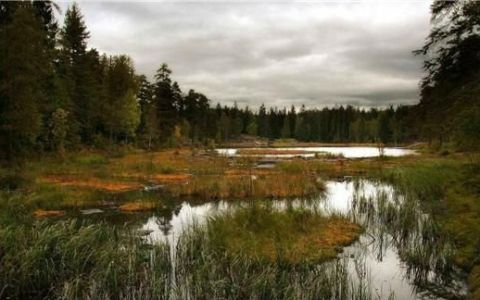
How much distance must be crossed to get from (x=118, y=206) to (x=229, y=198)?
6454 mm

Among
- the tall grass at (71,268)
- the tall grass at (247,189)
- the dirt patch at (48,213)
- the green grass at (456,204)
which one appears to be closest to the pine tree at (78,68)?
the tall grass at (247,189)

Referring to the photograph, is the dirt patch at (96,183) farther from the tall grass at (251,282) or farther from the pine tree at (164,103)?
the pine tree at (164,103)

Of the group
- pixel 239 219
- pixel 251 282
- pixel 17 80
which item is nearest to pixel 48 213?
pixel 239 219

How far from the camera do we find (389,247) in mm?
15734

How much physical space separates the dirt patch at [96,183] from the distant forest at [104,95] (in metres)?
3.95

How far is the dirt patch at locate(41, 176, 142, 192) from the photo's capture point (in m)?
30.4

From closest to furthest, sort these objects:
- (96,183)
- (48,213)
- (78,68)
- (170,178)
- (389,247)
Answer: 1. (389,247)
2. (48,213)
3. (96,183)
4. (170,178)
5. (78,68)

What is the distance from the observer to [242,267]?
1110 cm

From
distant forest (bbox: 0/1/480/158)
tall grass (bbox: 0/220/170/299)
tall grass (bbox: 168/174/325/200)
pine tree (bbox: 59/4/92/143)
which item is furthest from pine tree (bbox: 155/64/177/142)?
tall grass (bbox: 0/220/170/299)

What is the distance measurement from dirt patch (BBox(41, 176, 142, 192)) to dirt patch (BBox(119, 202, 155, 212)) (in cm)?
612

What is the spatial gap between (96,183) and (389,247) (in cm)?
2222

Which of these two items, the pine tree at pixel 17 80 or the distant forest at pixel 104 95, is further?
the pine tree at pixel 17 80

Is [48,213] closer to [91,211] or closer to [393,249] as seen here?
[91,211]

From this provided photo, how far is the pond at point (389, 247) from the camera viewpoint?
12.2 metres
